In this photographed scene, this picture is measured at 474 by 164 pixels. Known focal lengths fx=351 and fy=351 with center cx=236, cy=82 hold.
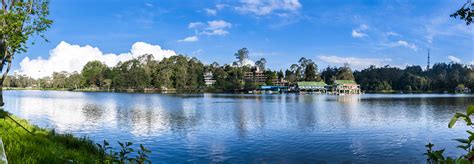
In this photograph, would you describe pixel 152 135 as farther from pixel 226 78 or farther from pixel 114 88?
pixel 114 88

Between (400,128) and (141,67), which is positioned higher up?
(141,67)

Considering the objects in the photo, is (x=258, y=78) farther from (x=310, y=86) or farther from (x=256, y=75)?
(x=310, y=86)

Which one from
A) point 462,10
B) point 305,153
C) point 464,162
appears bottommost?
point 305,153

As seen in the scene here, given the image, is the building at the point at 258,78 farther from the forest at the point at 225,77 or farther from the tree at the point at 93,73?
the tree at the point at 93,73

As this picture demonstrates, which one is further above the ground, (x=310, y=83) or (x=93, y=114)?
(x=310, y=83)

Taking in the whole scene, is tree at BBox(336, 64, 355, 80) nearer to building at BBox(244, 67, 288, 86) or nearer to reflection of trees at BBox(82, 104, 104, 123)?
building at BBox(244, 67, 288, 86)

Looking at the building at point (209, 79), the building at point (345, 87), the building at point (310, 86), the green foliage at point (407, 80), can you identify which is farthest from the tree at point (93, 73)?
the green foliage at point (407, 80)

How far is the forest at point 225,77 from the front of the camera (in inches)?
5536

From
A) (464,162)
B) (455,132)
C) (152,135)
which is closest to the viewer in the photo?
(464,162)

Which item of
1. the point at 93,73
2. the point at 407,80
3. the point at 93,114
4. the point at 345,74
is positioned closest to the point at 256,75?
the point at 345,74

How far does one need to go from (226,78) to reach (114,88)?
168ft

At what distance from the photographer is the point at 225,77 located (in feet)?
474

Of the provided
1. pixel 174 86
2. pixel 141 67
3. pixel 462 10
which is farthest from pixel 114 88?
pixel 462 10

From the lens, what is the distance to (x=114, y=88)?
15575 centimetres
